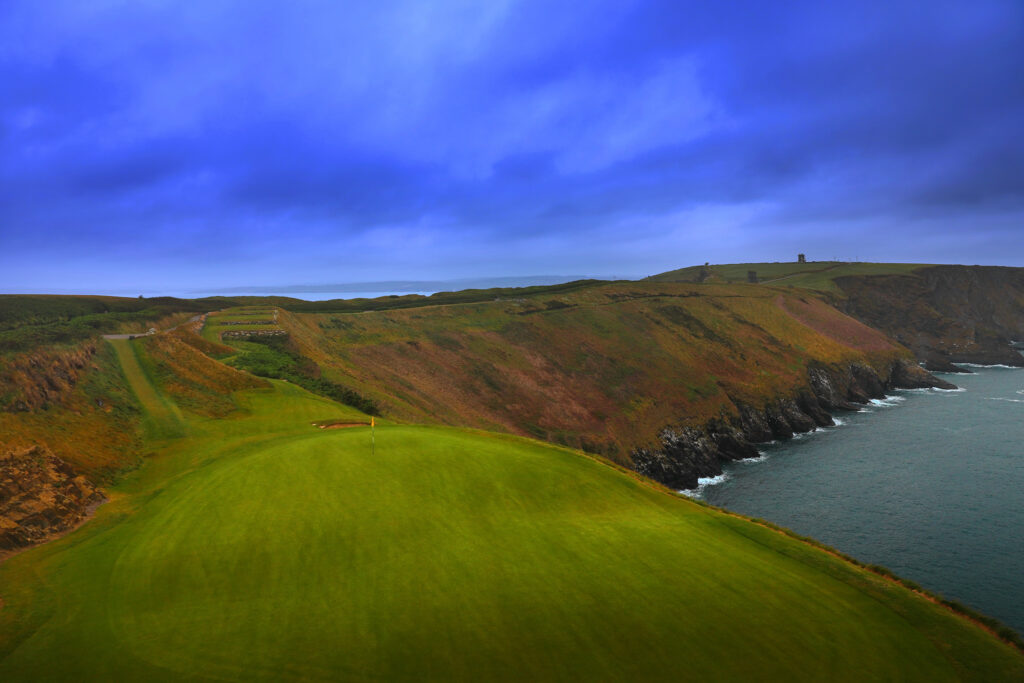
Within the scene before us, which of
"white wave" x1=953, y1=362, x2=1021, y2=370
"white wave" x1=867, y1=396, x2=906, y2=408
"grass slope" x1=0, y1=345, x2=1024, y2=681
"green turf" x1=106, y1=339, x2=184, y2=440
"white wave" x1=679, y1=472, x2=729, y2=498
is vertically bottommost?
"white wave" x1=679, y1=472, x2=729, y2=498

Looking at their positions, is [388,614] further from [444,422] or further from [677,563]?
[444,422]

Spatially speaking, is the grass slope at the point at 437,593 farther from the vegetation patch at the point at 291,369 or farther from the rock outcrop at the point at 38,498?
the vegetation patch at the point at 291,369

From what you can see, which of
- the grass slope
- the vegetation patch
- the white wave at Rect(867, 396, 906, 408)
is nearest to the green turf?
the grass slope

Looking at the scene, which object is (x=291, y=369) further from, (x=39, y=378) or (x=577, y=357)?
(x=577, y=357)

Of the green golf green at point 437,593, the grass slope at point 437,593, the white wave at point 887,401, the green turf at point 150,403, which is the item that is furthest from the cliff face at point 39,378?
the white wave at point 887,401

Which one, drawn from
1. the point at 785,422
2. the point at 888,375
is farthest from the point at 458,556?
the point at 888,375

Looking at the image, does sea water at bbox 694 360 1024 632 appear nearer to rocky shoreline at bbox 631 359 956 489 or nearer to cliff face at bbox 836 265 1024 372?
rocky shoreline at bbox 631 359 956 489
